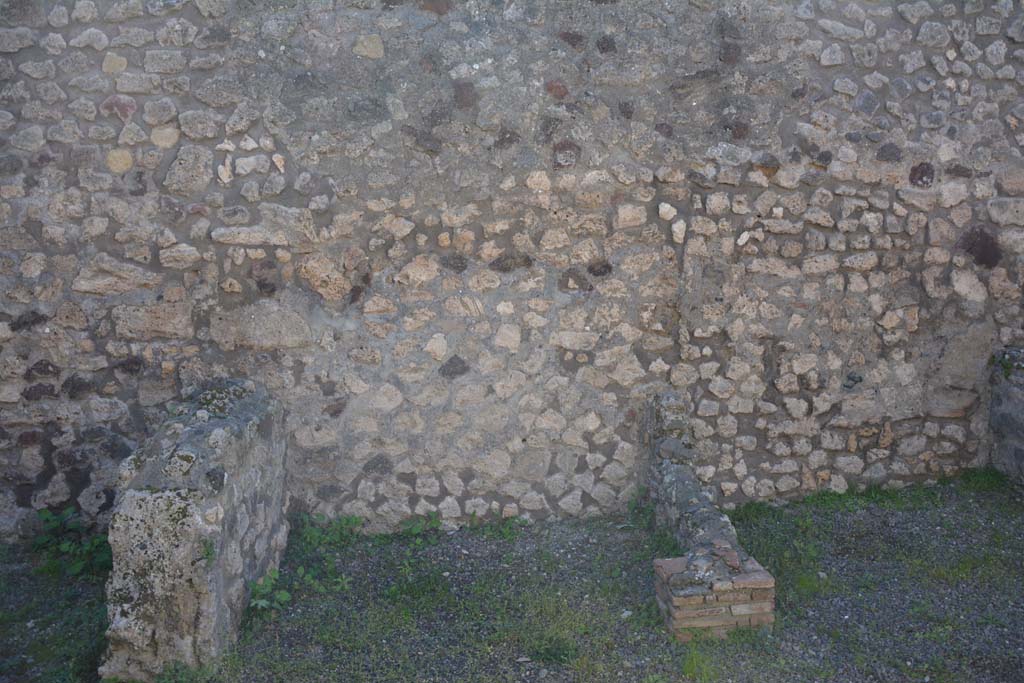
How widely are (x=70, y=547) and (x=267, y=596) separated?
1.35 metres

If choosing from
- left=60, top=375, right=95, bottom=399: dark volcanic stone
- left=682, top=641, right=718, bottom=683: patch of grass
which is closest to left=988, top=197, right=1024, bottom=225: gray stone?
left=682, top=641, right=718, bottom=683: patch of grass

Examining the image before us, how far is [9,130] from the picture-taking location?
16.8 ft

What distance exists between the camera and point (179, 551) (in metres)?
4.05

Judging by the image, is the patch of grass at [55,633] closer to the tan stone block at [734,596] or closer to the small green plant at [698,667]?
the small green plant at [698,667]

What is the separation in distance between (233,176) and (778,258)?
3122 millimetres

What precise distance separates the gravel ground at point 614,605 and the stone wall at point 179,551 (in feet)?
0.54

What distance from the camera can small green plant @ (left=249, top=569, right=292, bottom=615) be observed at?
4582 millimetres

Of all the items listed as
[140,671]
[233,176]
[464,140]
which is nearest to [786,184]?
[464,140]

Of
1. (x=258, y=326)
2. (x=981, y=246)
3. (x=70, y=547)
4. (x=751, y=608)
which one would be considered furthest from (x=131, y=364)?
(x=981, y=246)

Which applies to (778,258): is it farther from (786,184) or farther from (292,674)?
(292,674)

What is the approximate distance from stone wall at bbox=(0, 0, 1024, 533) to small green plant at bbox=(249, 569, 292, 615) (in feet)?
2.19

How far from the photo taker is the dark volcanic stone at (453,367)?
5328 mm

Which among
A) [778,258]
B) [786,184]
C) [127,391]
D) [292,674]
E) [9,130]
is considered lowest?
[292,674]

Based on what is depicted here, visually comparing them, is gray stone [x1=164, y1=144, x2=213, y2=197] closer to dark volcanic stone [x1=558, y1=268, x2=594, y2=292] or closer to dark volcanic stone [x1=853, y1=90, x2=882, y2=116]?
dark volcanic stone [x1=558, y1=268, x2=594, y2=292]
